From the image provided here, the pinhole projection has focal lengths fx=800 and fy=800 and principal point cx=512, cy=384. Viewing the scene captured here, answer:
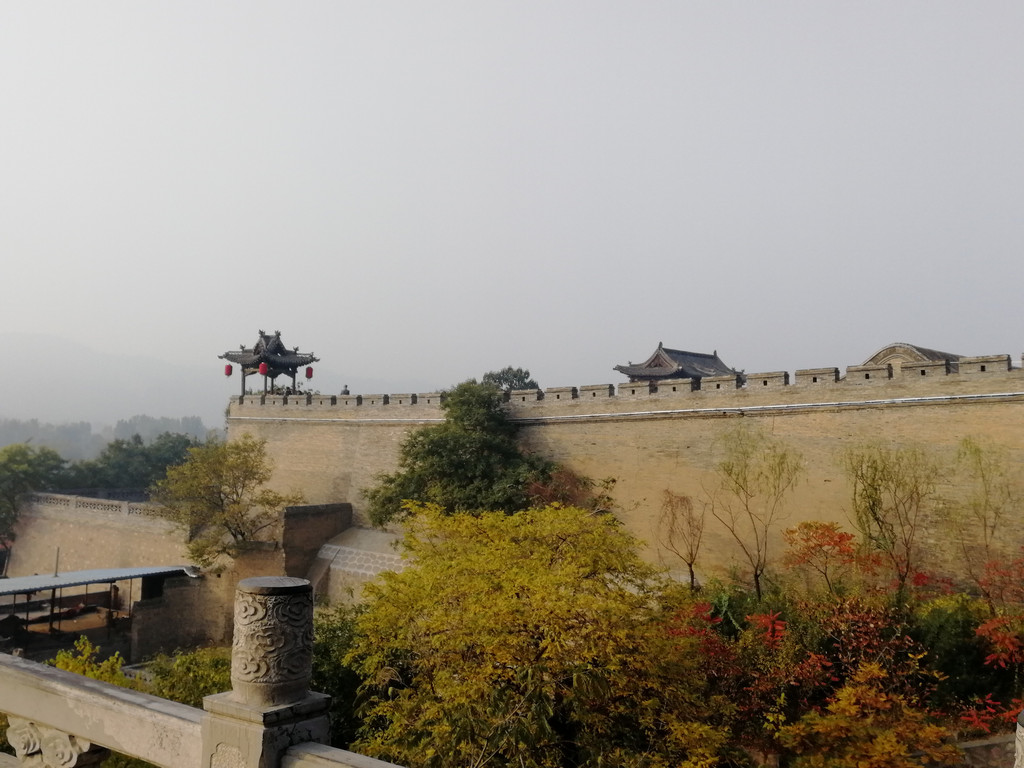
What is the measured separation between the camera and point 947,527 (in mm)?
13250

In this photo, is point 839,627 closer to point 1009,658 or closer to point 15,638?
point 1009,658

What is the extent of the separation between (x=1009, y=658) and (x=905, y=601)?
5.74 ft

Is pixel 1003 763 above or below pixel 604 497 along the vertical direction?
below

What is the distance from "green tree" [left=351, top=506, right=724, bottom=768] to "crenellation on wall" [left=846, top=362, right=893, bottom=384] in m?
7.13

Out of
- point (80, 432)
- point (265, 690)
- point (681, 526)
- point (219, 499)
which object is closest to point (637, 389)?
point (681, 526)

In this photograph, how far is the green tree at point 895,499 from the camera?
1346cm

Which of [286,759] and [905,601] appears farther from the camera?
[905,601]

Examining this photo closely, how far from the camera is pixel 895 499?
13750 millimetres

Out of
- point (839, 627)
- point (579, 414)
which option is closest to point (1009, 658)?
point (839, 627)

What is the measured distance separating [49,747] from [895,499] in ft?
43.4

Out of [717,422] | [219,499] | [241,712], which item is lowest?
[219,499]

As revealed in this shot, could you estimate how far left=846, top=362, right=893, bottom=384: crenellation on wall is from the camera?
45.9 feet

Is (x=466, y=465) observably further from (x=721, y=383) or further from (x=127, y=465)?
(x=127, y=465)

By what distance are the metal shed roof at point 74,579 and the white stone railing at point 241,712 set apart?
54.8 ft
